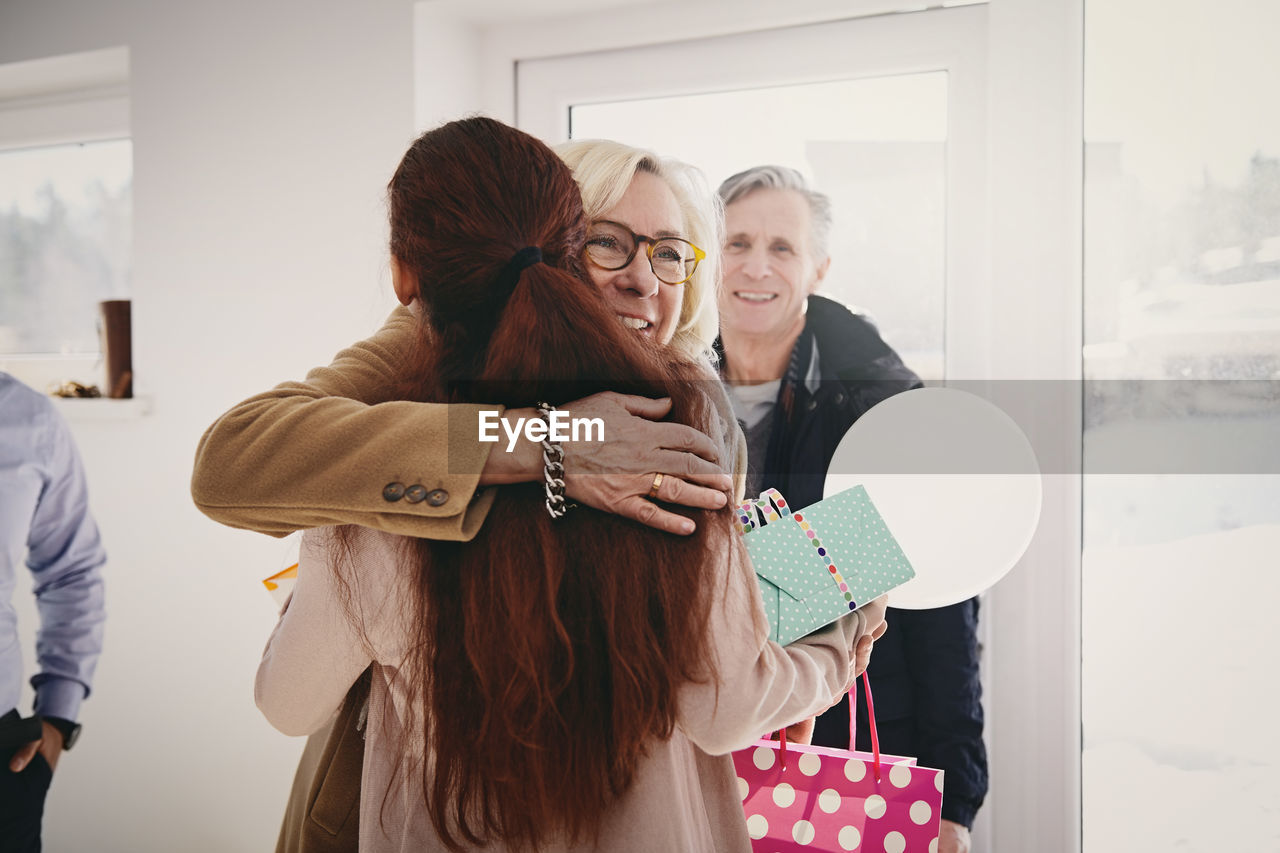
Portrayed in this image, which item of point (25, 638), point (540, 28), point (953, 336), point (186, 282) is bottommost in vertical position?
point (25, 638)

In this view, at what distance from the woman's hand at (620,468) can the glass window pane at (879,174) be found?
3.34ft

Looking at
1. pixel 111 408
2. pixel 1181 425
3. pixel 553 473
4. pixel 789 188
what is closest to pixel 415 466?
pixel 553 473

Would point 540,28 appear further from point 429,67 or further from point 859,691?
point 859,691

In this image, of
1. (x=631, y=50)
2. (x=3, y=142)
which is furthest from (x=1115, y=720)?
(x=3, y=142)

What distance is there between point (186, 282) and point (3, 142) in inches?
37.6

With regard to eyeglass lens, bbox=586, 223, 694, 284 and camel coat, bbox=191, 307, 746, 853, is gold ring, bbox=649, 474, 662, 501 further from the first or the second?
eyeglass lens, bbox=586, 223, 694, 284

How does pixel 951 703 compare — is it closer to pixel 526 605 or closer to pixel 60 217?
pixel 526 605

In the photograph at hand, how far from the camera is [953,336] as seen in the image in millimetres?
1641

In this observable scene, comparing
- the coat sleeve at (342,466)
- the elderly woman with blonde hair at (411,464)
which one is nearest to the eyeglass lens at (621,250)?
the elderly woman with blonde hair at (411,464)

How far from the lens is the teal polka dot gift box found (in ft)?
2.97

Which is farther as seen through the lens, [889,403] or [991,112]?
[991,112]

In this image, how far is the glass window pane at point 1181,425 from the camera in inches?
57.7

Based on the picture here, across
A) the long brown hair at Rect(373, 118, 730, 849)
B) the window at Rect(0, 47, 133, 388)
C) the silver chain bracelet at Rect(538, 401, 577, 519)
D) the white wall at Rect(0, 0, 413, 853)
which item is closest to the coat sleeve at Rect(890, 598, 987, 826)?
the long brown hair at Rect(373, 118, 730, 849)

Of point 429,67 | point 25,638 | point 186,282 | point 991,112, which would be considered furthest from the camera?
point 25,638
